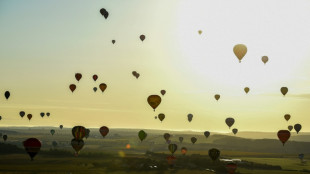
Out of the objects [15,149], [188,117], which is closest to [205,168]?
[188,117]

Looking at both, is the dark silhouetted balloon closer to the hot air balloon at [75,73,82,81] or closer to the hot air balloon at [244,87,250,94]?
the hot air balloon at [244,87,250,94]

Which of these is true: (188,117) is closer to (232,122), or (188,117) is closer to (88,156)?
(232,122)

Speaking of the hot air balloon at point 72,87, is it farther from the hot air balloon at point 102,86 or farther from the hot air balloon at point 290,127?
the hot air balloon at point 290,127

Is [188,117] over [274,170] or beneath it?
over

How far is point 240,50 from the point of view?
70.8 meters

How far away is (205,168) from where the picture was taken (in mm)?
87812

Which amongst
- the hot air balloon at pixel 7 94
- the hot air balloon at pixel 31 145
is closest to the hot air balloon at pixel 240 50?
the hot air balloon at pixel 31 145

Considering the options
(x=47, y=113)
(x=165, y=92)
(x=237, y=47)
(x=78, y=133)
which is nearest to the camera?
(x=237, y=47)

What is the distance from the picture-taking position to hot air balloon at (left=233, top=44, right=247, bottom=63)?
70.3 metres

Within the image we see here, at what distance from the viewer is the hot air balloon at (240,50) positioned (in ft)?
231

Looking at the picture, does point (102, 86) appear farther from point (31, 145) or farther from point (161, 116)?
point (31, 145)

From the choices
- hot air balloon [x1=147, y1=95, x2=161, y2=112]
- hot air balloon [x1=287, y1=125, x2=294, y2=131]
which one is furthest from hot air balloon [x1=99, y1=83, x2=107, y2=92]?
hot air balloon [x1=287, y1=125, x2=294, y2=131]

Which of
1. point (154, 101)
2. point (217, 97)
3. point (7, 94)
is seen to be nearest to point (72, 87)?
point (7, 94)

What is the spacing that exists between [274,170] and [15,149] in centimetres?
7618
